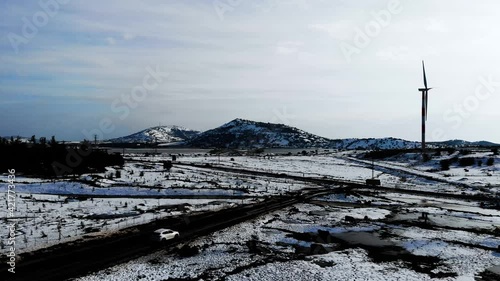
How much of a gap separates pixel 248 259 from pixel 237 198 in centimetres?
3127

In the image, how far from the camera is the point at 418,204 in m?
57.6

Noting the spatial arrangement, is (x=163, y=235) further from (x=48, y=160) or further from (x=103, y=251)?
(x=48, y=160)

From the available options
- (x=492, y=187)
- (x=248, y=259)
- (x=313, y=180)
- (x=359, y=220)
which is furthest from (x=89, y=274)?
(x=492, y=187)

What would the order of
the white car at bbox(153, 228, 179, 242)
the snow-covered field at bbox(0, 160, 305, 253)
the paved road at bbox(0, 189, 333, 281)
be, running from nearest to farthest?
the paved road at bbox(0, 189, 333, 281), the white car at bbox(153, 228, 179, 242), the snow-covered field at bbox(0, 160, 305, 253)

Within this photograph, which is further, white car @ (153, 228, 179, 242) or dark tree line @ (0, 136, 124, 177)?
dark tree line @ (0, 136, 124, 177)

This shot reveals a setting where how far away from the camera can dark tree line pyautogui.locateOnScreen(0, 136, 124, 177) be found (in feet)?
254

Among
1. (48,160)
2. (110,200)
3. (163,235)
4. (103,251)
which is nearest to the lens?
(103,251)

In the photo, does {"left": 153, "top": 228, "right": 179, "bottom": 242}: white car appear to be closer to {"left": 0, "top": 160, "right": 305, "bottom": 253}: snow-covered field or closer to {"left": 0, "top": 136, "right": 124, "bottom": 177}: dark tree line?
{"left": 0, "top": 160, "right": 305, "bottom": 253}: snow-covered field

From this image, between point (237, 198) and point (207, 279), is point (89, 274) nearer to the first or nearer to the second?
point (207, 279)

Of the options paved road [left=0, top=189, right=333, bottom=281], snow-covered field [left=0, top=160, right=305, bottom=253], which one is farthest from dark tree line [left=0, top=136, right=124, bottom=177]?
paved road [left=0, top=189, right=333, bottom=281]

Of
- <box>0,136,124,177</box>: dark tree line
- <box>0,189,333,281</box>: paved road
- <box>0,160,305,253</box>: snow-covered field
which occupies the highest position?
<box>0,136,124,177</box>: dark tree line

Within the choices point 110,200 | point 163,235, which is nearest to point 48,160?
point 110,200

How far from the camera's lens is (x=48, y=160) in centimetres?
8188

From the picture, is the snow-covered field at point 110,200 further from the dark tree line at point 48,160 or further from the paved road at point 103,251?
the dark tree line at point 48,160
